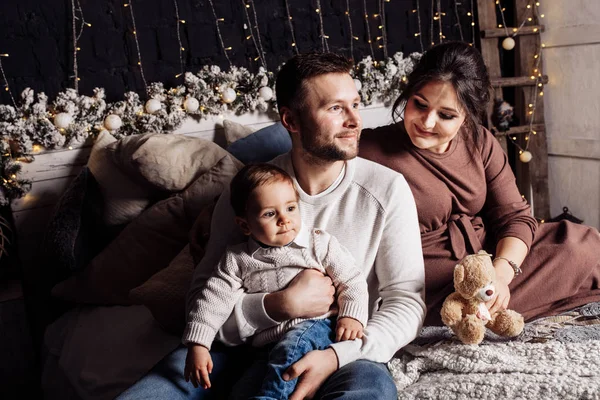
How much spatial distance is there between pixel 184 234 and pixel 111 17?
1.27 metres

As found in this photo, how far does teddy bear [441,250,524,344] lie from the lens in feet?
5.34

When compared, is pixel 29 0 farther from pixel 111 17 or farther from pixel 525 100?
pixel 525 100

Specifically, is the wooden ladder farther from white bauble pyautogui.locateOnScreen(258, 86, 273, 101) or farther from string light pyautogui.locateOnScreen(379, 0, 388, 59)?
white bauble pyautogui.locateOnScreen(258, 86, 273, 101)

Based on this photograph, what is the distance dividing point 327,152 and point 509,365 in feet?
2.57

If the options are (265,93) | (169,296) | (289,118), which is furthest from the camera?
(265,93)

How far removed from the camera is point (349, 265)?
5.52ft

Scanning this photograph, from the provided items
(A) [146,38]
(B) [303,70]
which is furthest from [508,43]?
(B) [303,70]

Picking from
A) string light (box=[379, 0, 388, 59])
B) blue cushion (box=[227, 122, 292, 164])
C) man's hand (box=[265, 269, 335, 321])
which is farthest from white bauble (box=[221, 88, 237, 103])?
man's hand (box=[265, 269, 335, 321])

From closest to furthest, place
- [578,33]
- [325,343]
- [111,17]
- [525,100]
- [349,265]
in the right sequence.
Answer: [325,343] → [349,265] → [111,17] → [578,33] → [525,100]

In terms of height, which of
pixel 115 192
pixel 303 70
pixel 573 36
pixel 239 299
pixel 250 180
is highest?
pixel 303 70

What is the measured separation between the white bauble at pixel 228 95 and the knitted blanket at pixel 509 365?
174 centimetres

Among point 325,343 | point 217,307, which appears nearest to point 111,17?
point 217,307

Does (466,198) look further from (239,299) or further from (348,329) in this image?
(239,299)

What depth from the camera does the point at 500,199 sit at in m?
2.12
